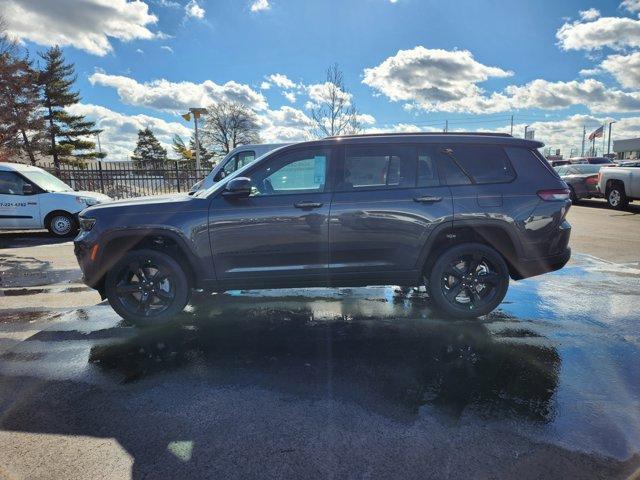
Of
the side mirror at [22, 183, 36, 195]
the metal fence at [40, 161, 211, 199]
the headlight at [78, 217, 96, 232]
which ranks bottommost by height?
the headlight at [78, 217, 96, 232]

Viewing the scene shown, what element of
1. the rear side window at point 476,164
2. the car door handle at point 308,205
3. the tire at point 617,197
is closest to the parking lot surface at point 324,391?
the car door handle at point 308,205

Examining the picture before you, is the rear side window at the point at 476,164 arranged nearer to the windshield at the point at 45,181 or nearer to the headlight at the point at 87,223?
the headlight at the point at 87,223

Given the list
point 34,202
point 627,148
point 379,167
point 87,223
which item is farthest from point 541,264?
point 627,148

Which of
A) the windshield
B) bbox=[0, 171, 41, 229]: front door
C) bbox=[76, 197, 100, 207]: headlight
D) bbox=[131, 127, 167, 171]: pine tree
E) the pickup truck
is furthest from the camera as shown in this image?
bbox=[131, 127, 167, 171]: pine tree

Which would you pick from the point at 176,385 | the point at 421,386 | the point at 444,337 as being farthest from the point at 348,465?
the point at 444,337

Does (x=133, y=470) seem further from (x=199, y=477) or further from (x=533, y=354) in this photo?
(x=533, y=354)

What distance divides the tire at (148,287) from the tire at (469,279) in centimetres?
267

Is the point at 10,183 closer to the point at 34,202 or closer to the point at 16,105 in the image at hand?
the point at 34,202

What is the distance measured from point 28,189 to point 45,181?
715 millimetres

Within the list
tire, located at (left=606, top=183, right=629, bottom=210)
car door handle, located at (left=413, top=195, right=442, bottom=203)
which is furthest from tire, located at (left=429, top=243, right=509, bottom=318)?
tire, located at (left=606, top=183, right=629, bottom=210)

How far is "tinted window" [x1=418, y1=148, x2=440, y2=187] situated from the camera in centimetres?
460

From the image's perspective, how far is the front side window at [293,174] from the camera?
4.52m

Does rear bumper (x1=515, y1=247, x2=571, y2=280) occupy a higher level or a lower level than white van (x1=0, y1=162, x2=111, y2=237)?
lower

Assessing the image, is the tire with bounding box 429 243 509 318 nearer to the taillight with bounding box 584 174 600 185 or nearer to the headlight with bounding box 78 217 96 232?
the headlight with bounding box 78 217 96 232
